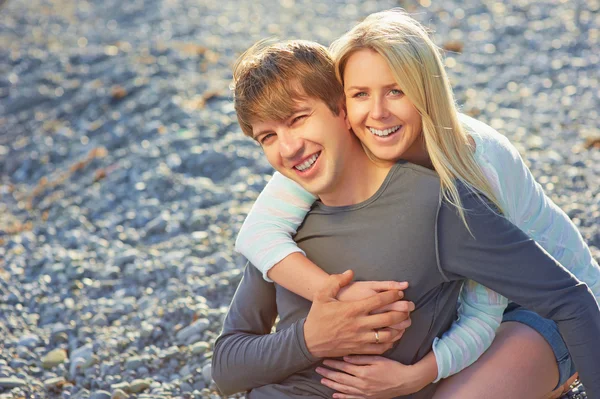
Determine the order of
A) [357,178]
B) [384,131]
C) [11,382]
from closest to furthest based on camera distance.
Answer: [384,131]
[357,178]
[11,382]

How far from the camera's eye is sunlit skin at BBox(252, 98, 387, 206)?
2.59 m

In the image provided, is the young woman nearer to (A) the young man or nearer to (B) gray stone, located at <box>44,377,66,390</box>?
(A) the young man

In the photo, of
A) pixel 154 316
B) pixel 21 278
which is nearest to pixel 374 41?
pixel 154 316

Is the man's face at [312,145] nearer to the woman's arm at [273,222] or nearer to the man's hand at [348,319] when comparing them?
the woman's arm at [273,222]

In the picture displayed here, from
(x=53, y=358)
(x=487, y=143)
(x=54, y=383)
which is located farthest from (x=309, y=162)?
(x=53, y=358)

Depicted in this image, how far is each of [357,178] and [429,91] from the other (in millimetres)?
386

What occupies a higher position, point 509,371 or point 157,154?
point 509,371

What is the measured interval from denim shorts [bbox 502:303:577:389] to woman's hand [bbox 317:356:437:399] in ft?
1.43

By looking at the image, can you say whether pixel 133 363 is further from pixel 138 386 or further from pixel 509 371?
pixel 509 371

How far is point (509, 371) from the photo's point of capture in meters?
2.73

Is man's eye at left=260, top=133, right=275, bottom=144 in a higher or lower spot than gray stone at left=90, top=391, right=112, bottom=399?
higher

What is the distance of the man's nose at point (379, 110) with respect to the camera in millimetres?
2520

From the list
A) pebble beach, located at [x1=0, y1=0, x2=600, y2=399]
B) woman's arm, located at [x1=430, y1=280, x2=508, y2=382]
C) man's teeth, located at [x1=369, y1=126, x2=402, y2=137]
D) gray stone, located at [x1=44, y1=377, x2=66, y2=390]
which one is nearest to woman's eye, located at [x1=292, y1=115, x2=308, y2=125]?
man's teeth, located at [x1=369, y1=126, x2=402, y2=137]

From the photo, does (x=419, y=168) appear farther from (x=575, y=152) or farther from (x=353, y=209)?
(x=575, y=152)
